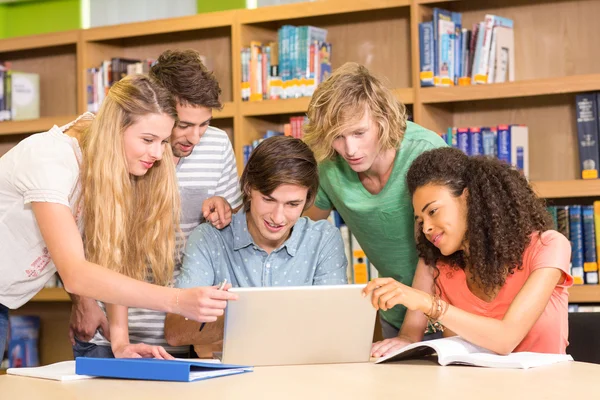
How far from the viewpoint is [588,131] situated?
3354mm

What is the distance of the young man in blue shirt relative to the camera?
7.00 ft

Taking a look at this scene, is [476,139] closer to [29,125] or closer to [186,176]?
[186,176]

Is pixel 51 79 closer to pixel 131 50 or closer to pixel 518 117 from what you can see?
pixel 131 50

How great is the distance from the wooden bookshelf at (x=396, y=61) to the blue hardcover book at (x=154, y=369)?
2058 millimetres

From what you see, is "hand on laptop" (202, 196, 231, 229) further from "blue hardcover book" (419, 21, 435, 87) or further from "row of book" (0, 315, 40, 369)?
"row of book" (0, 315, 40, 369)

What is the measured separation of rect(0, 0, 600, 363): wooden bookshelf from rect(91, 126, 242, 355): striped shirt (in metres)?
1.23

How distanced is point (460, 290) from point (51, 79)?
10.6ft

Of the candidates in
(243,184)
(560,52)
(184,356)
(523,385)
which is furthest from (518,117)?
(523,385)

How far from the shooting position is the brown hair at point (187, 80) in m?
2.15

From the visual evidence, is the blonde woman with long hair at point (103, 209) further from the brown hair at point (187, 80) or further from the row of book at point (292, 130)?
the row of book at point (292, 130)

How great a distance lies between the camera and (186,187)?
7.80 feet

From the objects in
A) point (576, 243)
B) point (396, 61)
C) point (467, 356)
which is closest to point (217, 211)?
point (467, 356)

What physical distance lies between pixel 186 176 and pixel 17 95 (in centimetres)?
238

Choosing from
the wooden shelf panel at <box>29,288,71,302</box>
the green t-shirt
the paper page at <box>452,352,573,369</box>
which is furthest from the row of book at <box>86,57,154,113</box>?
the paper page at <box>452,352,573,369</box>
